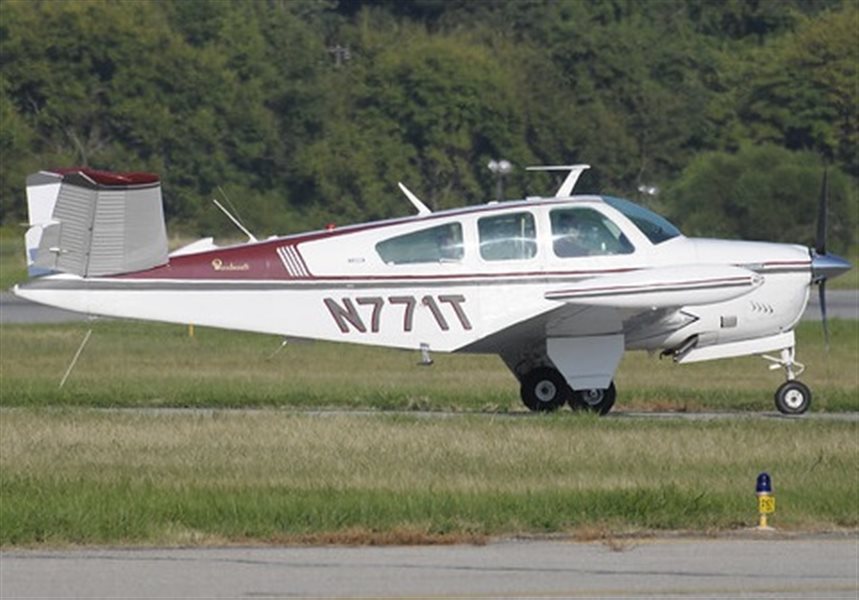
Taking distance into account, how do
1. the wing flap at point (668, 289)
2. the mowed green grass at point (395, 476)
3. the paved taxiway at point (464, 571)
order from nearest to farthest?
the paved taxiway at point (464, 571)
the mowed green grass at point (395, 476)
the wing flap at point (668, 289)

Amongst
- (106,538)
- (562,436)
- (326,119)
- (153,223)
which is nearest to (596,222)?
(562,436)

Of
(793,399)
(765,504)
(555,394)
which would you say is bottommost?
(793,399)

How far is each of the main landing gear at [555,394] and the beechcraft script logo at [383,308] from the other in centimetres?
113

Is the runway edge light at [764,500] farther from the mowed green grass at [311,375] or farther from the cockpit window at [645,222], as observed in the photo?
the mowed green grass at [311,375]

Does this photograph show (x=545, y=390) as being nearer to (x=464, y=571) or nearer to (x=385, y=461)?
(x=385, y=461)

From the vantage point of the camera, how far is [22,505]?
1321 centimetres

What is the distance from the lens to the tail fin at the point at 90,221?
1838 centimetres

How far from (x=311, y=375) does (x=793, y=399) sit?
317 inches

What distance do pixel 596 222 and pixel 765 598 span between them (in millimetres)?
8760

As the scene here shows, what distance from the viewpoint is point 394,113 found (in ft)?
189

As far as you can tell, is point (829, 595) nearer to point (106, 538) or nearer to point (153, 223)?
point (106, 538)

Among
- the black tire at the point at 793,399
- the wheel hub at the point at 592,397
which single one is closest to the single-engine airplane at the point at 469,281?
the wheel hub at the point at 592,397

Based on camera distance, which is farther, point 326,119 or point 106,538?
point 326,119

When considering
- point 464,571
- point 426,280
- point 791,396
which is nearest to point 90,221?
point 426,280
